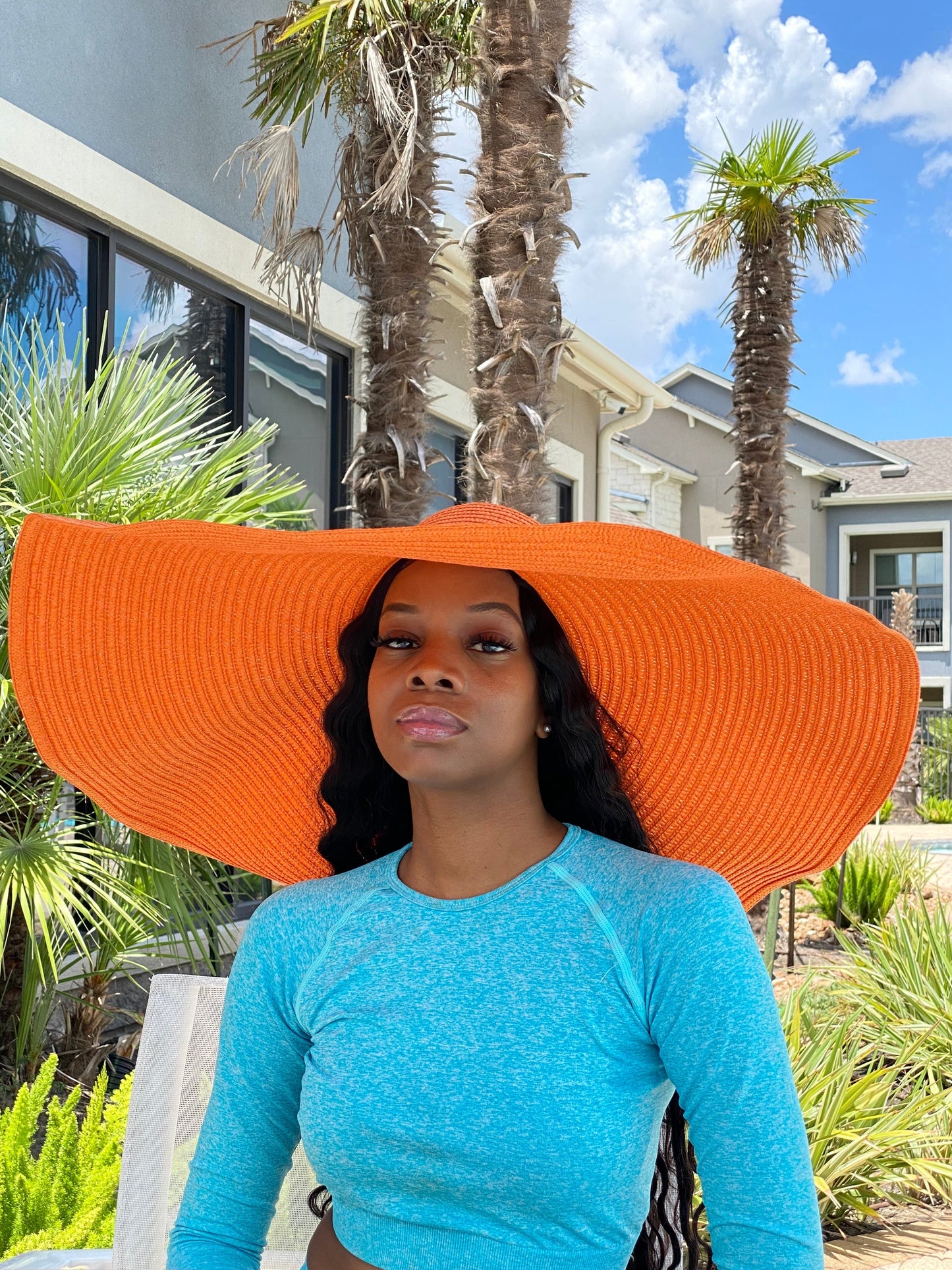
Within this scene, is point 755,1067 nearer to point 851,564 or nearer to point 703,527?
point 703,527

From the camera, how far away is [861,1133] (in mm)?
3713

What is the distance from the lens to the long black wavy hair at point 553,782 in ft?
5.53

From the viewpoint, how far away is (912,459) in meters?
26.9

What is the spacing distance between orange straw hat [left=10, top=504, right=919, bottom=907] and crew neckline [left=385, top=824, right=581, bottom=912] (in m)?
0.29

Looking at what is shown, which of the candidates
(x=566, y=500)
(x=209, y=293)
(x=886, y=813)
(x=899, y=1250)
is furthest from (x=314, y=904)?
(x=886, y=813)

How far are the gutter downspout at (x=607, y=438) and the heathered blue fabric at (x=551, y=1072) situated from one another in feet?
33.8

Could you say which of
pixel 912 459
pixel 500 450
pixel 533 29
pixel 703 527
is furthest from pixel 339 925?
pixel 912 459

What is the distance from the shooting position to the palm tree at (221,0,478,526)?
602 cm

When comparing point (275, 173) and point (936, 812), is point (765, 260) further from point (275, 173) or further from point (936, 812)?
point (936, 812)

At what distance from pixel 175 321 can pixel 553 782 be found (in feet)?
17.1

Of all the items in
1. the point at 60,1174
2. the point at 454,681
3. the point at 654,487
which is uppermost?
the point at 654,487

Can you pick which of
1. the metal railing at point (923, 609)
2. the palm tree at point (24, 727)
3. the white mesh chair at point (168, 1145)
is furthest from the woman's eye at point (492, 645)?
the metal railing at point (923, 609)

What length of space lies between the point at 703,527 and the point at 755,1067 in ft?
77.2

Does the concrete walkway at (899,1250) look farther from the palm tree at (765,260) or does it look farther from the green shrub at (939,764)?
the green shrub at (939,764)
